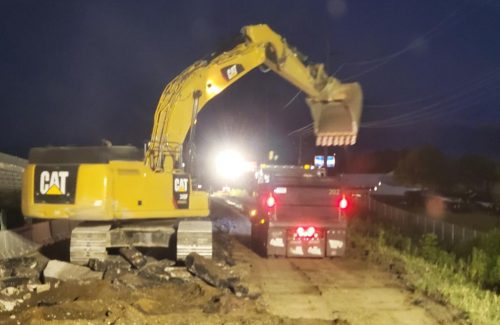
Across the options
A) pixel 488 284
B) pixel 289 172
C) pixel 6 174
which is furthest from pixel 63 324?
pixel 6 174

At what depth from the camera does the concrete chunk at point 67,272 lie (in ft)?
40.4

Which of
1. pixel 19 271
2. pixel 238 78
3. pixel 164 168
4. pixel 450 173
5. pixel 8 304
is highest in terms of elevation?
pixel 238 78

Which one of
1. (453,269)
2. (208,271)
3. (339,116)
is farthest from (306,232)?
(208,271)

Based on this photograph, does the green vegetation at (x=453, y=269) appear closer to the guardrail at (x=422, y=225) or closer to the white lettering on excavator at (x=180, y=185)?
the guardrail at (x=422, y=225)

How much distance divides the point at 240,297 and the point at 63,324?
331cm

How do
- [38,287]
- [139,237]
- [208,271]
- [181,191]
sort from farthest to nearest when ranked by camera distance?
1. [139,237]
2. [181,191]
3. [208,271]
4. [38,287]

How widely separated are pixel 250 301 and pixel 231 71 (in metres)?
5.39

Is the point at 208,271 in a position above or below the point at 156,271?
above

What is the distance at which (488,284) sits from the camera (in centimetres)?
1277

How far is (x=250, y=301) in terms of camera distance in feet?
35.6

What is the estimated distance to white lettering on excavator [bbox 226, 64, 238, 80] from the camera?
14258 mm

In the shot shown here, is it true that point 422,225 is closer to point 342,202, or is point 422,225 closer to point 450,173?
point 342,202

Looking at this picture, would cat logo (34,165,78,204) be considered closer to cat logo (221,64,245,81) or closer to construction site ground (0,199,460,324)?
construction site ground (0,199,460,324)

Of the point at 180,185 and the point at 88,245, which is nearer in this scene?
the point at 88,245
